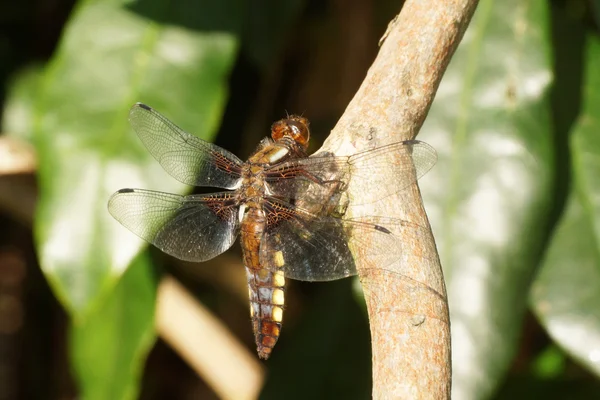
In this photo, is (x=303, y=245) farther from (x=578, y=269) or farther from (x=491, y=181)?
(x=578, y=269)

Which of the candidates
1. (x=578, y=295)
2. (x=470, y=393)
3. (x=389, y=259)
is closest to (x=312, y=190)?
(x=389, y=259)

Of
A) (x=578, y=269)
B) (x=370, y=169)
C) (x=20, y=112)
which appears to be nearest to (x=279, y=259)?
(x=370, y=169)

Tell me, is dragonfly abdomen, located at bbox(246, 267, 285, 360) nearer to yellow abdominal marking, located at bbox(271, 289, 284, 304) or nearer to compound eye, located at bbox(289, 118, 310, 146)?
yellow abdominal marking, located at bbox(271, 289, 284, 304)

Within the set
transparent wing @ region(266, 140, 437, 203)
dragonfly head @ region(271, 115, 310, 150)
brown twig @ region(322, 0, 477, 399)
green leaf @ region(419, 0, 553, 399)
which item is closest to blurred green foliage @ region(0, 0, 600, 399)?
green leaf @ region(419, 0, 553, 399)

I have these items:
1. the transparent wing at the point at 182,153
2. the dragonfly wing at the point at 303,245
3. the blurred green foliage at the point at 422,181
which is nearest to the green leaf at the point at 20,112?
the blurred green foliage at the point at 422,181

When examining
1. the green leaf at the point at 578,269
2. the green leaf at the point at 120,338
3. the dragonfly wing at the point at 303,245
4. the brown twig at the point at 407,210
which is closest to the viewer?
the brown twig at the point at 407,210

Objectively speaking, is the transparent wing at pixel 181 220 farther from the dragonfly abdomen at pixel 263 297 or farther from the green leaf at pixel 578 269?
the green leaf at pixel 578 269
